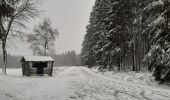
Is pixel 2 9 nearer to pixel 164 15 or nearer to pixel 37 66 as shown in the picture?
pixel 164 15

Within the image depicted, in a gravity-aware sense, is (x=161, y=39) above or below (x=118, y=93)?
above

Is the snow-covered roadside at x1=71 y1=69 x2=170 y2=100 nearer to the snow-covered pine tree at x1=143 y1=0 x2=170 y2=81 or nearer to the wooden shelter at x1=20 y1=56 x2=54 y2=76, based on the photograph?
the snow-covered pine tree at x1=143 y1=0 x2=170 y2=81

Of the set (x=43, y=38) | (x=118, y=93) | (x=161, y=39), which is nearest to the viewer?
(x=118, y=93)

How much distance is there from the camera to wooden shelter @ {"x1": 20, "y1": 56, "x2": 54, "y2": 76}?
3005 cm

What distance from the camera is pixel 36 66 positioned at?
31172mm

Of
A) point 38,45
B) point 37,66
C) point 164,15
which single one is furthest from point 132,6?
point 38,45

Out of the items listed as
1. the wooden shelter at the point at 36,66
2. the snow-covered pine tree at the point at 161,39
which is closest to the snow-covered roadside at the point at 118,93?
the snow-covered pine tree at the point at 161,39

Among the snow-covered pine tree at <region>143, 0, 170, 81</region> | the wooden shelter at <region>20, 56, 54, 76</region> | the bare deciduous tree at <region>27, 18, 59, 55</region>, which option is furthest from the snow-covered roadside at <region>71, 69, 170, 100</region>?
the bare deciduous tree at <region>27, 18, 59, 55</region>

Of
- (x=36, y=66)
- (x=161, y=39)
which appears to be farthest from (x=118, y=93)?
(x=36, y=66)

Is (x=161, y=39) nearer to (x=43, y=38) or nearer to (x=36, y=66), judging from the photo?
(x=36, y=66)

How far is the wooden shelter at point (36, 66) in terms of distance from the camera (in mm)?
30052

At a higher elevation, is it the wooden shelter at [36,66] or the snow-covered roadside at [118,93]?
the wooden shelter at [36,66]

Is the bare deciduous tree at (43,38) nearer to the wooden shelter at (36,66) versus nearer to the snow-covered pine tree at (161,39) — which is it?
the wooden shelter at (36,66)

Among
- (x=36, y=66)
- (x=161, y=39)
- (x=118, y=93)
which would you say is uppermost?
(x=161, y=39)
